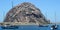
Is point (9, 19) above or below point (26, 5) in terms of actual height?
below

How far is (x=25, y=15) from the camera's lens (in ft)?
597

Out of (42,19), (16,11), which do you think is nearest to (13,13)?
(16,11)

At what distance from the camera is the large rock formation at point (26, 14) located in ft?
584

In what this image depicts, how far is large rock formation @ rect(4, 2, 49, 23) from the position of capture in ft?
584

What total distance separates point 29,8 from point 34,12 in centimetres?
918

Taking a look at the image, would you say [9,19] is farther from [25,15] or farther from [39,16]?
[39,16]

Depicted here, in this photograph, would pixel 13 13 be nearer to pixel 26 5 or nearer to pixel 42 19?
pixel 26 5

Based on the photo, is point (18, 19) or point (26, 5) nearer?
point (18, 19)

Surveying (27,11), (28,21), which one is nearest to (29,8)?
(27,11)

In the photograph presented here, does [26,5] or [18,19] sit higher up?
[26,5]

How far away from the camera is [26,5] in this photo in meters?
194

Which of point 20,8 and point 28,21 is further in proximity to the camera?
point 20,8

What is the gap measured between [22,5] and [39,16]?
20.5m

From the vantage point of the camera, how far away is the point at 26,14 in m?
183
